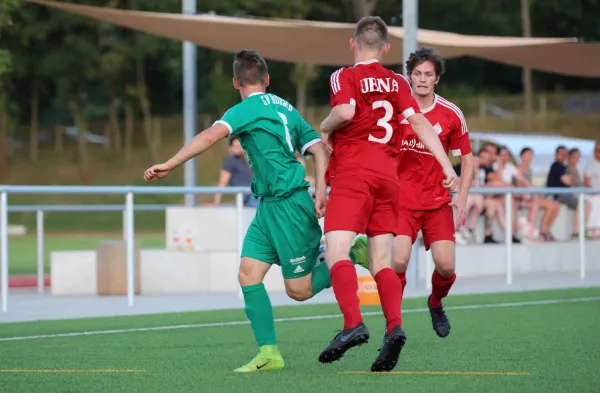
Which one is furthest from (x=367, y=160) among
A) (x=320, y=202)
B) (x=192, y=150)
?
(x=192, y=150)

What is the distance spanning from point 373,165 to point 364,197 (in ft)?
0.61

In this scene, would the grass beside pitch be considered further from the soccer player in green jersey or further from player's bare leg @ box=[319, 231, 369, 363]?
the soccer player in green jersey

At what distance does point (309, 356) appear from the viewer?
8.66 metres

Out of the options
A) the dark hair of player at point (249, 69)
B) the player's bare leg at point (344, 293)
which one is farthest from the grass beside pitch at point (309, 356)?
the dark hair of player at point (249, 69)

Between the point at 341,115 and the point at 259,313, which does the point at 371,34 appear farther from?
the point at 259,313

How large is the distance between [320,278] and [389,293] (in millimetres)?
415

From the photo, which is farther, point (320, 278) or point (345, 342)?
point (320, 278)

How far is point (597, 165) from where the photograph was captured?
2041 cm

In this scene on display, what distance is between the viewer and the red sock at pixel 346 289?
7383 mm

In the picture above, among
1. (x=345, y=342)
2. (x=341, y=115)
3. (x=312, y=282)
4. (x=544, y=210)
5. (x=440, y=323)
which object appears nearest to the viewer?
(x=345, y=342)

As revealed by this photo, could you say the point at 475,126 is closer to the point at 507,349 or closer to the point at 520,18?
the point at 520,18

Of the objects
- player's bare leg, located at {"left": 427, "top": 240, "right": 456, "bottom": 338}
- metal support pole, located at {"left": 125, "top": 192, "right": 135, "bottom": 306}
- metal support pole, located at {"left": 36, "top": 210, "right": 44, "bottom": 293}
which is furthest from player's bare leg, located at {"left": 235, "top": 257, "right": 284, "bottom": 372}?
metal support pole, located at {"left": 36, "top": 210, "right": 44, "bottom": 293}

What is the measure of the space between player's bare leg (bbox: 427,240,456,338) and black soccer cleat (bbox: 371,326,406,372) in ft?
6.64

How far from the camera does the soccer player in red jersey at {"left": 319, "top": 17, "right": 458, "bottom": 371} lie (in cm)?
754
